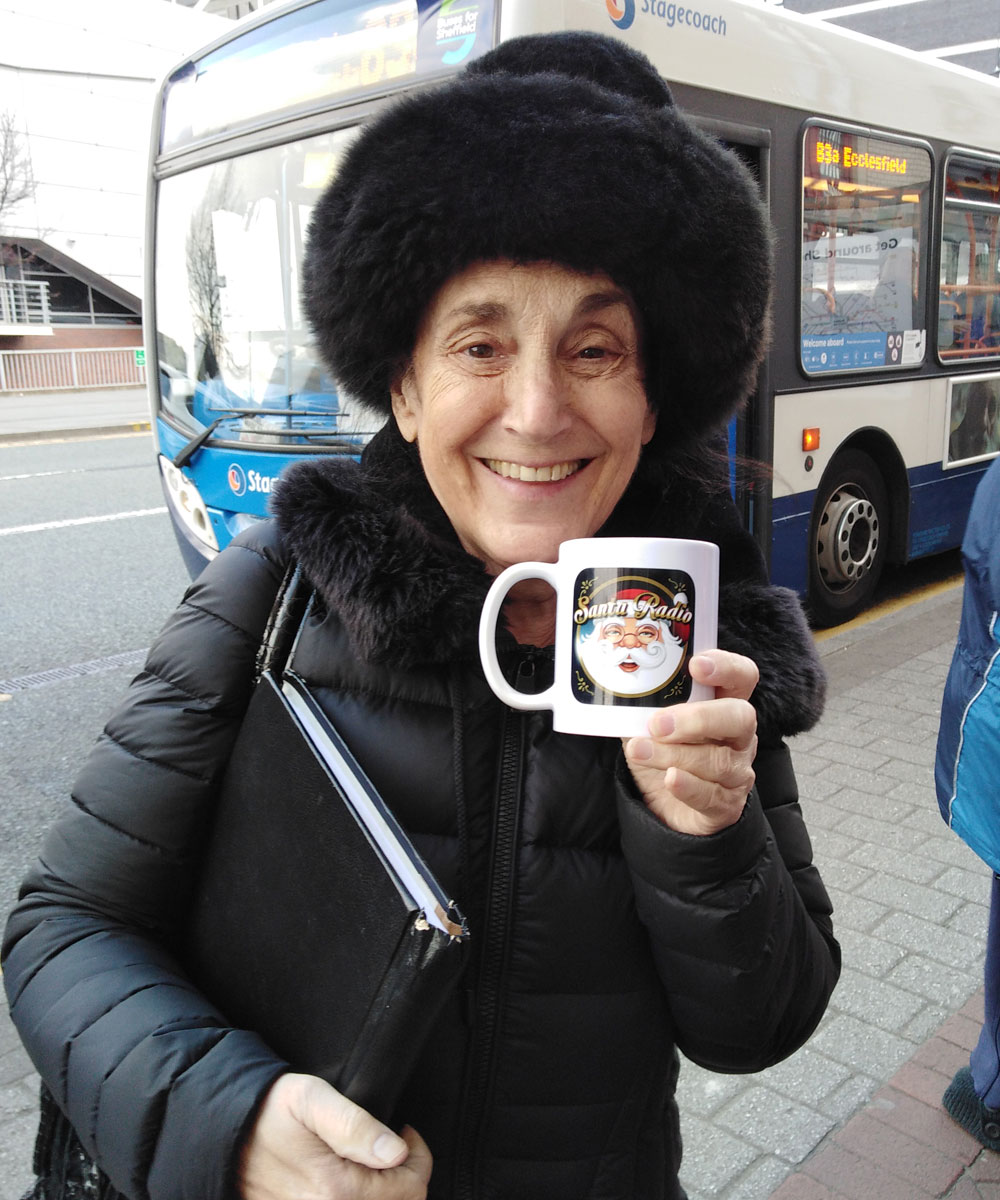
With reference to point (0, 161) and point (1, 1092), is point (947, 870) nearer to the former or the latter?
point (1, 1092)

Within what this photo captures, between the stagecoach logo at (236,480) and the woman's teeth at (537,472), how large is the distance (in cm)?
418

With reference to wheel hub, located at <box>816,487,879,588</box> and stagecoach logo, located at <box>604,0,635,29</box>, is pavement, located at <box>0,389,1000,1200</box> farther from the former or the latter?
stagecoach logo, located at <box>604,0,635,29</box>

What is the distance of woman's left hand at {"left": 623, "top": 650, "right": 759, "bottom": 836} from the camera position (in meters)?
0.99

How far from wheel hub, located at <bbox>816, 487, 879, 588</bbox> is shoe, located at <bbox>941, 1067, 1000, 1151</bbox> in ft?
13.0

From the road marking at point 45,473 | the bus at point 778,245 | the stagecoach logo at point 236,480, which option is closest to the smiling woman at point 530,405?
the bus at point 778,245

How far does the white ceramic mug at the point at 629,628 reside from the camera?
39.9 inches

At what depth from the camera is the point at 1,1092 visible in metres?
2.68

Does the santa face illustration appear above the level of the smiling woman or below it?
below

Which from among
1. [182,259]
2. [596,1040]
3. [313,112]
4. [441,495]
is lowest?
[596,1040]

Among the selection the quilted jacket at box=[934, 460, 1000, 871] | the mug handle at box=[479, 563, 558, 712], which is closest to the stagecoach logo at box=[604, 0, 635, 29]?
the quilted jacket at box=[934, 460, 1000, 871]

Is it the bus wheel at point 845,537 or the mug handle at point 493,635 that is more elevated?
the mug handle at point 493,635

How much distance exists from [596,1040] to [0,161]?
31773mm

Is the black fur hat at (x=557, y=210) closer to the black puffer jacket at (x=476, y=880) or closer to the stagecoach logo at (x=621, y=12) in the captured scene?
the black puffer jacket at (x=476, y=880)

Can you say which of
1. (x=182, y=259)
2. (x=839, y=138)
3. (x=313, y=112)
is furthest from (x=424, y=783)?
(x=839, y=138)
